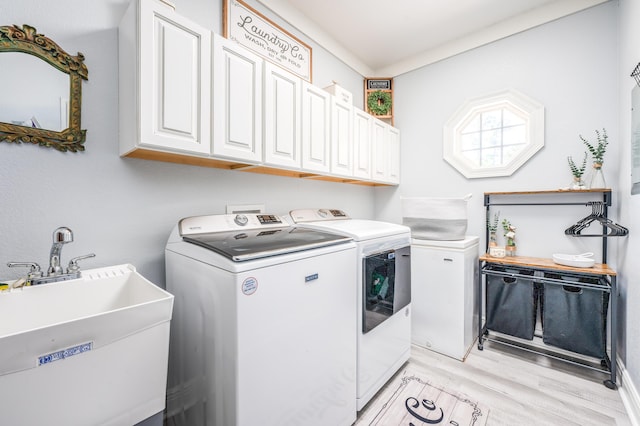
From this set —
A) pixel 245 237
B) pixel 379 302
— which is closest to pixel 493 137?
pixel 379 302

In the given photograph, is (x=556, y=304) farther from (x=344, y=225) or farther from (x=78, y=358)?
(x=78, y=358)

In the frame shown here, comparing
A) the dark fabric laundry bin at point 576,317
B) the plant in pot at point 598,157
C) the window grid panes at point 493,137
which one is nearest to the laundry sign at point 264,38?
the window grid panes at point 493,137

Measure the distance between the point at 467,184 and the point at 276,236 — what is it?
2268mm

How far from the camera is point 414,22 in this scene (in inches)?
100

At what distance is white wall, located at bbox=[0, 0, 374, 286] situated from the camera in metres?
1.17

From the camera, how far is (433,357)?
2.26 metres

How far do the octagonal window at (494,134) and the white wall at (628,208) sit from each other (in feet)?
1.73

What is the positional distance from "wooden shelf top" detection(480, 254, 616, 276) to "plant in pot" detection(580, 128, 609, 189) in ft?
2.10

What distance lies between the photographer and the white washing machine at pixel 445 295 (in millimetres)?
2203

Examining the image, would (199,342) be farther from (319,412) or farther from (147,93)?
(147,93)

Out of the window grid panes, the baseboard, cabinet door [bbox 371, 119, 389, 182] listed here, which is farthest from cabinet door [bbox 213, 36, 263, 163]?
the baseboard

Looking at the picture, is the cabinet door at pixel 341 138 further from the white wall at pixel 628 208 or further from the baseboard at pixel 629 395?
the baseboard at pixel 629 395

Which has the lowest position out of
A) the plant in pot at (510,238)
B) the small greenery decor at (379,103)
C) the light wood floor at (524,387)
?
the light wood floor at (524,387)

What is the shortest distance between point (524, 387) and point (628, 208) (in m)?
1.42
